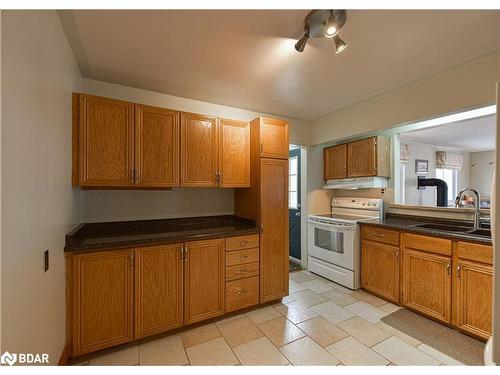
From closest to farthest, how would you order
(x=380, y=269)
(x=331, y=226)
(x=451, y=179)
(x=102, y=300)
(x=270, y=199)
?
(x=102, y=300)
(x=270, y=199)
(x=380, y=269)
(x=331, y=226)
(x=451, y=179)

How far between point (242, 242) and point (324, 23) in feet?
6.29

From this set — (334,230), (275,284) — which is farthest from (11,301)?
(334,230)

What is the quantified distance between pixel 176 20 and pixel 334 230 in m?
2.81

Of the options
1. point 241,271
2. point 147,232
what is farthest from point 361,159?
point 147,232

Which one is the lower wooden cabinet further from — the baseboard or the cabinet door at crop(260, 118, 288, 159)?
the cabinet door at crop(260, 118, 288, 159)

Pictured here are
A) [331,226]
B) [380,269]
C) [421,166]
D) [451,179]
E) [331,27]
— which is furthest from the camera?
[451,179]

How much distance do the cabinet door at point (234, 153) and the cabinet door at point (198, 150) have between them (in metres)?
0.09

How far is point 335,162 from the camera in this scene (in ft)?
11.3

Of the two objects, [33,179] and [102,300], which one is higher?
[33,179]

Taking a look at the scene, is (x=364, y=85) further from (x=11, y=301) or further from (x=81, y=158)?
(x=11, y=301)

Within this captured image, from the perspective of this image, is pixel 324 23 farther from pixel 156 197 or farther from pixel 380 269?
pixel 380 269

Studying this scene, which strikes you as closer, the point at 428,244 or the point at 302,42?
the point at 302,42

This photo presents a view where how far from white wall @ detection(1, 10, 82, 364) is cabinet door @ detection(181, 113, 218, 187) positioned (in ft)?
3.09
